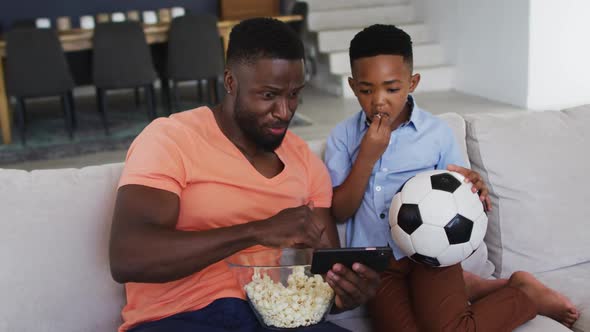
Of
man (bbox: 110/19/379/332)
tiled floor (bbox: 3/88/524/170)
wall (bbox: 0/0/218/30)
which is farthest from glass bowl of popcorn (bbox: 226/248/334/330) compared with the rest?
wall (bbox: 0/0/218/30)

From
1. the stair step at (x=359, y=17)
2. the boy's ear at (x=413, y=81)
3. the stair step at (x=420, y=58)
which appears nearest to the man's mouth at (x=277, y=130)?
the boy's ear at (x=413, y=81)

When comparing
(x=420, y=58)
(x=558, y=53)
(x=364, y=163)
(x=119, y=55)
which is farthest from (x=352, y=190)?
(x=420, y=58)

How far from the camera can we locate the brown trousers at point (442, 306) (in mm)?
Result: 1569

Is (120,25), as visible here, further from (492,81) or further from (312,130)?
(492,81)

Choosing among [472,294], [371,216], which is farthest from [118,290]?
[472,294]

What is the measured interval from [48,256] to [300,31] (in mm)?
5195

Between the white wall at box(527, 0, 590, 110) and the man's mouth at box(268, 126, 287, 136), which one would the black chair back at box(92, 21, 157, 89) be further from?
the man's mouth at box(268, 126, 287, 136)

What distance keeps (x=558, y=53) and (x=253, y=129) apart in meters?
4.99

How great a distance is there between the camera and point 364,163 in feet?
5.51

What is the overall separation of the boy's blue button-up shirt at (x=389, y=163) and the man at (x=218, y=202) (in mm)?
244

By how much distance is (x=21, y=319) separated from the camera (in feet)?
4.87

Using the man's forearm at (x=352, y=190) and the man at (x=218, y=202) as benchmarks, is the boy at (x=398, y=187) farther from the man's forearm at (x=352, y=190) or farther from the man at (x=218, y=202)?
the man at (x=218, y=202)

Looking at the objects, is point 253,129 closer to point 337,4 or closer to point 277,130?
point 277,130

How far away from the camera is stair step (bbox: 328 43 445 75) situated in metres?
6.88
